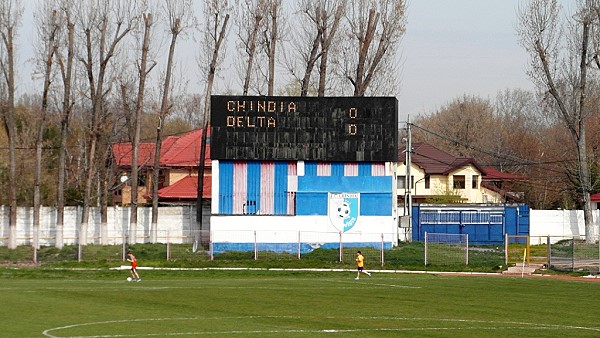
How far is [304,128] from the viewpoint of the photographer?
56.5m

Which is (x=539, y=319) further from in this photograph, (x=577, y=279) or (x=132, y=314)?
(x=577, y=279)

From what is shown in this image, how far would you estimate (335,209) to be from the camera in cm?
5628

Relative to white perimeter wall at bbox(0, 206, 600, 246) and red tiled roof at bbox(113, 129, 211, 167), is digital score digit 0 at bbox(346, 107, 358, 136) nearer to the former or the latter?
white perimeter wall at bbox(0, 206, 600, 246)

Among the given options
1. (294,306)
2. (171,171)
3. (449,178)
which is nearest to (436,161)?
(449,178)

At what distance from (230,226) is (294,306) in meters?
A: 26.4

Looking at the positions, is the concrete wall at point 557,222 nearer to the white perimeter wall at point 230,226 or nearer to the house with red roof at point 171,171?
the white perimeter wall at point 230,226

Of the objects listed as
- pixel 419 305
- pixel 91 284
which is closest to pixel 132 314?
pixel 419 305

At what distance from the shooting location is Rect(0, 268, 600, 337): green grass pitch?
22.9 meters

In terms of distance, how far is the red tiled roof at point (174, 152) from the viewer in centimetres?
8212

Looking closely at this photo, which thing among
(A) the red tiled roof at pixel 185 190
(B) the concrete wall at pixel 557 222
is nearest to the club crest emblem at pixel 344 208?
(B) the concrete wall at pixel 557 222

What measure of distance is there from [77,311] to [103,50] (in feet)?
125

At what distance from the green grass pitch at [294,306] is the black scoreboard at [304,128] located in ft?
43.2

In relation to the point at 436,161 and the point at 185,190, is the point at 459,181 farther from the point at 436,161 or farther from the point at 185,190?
the point at 185,190

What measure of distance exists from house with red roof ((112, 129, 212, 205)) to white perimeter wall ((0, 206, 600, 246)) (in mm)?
11874
